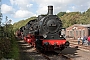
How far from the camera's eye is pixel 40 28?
1452cm

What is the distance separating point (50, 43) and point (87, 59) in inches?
123

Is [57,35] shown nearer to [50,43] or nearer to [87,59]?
[50,43]

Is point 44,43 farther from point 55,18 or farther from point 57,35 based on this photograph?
point 55,18

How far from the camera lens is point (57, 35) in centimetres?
1419

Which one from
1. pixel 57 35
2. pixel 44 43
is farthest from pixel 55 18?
pixel 44 43

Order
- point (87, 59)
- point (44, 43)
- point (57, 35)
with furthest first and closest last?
point (57, 35), point (44, 43), point (87, 59)

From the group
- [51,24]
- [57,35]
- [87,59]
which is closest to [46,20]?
[51,24]

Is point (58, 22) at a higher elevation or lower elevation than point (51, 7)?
lower

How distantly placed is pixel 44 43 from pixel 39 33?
1.68 m

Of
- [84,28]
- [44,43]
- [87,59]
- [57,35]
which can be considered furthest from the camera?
[84,28]

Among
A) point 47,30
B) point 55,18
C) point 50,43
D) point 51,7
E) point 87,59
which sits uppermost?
point 51,7

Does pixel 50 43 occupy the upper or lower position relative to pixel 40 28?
lower

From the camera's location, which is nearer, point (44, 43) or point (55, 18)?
point (44, 43)

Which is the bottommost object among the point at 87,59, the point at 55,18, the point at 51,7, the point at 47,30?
the point at 87,59
